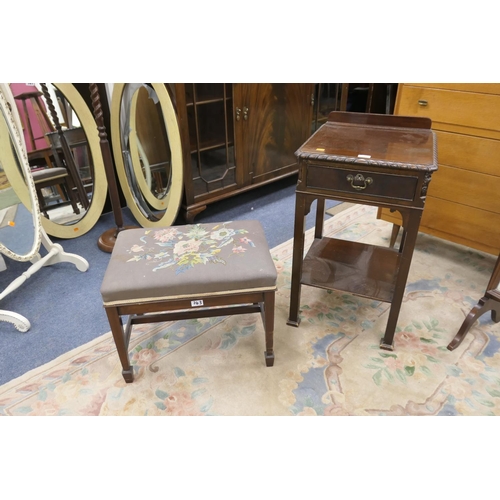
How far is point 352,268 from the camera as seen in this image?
6.12ft

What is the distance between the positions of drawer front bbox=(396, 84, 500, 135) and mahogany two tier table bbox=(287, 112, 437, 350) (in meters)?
0.40

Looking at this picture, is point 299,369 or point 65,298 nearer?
point 299,369

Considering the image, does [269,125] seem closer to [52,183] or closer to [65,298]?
[52,183]

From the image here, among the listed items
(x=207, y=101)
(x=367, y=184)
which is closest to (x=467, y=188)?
(x=367, y=184)

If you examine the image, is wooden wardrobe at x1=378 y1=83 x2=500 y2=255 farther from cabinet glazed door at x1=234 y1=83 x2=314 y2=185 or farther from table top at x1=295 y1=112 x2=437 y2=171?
cabinet glazed door at x1=234 y1=83 x2=314 y2=185

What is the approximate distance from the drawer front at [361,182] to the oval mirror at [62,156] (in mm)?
1610

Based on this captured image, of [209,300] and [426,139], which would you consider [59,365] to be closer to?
[209,300]

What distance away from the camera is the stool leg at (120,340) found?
55.6 inches

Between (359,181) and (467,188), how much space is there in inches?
37.9

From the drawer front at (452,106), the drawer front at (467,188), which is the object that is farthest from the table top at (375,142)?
the drawer front at (467,188)

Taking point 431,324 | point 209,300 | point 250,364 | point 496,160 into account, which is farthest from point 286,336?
point 496,160

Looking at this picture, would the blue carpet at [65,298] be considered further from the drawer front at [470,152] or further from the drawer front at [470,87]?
the drawer front at [470,87]

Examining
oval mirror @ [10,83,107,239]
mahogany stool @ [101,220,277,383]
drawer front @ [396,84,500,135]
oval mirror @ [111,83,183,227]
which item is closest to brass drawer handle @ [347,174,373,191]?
mahogany stool @ [101,220,277,383]

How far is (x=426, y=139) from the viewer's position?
5.16 feet
